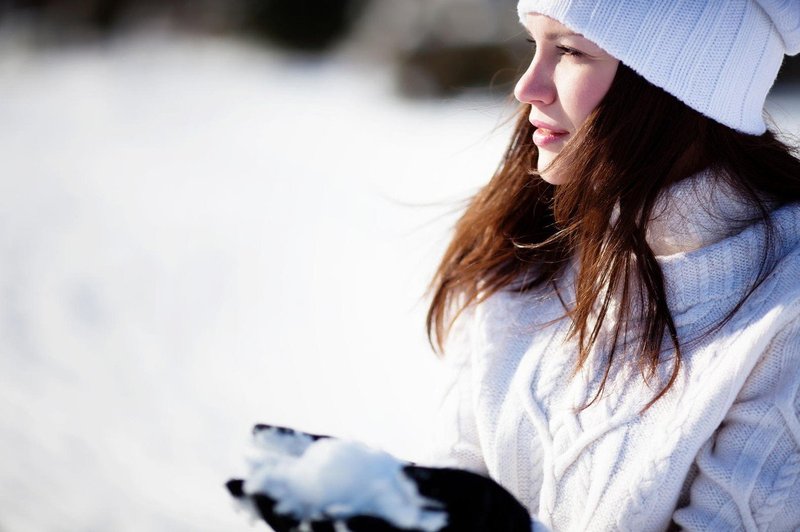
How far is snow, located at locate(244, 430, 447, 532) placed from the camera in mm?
1018

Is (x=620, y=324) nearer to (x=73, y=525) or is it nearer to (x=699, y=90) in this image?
(x=699, y=90)

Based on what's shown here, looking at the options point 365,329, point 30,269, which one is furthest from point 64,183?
point 365,329

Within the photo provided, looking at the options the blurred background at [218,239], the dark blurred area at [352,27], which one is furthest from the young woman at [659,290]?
the dark blurred area at [352,27]

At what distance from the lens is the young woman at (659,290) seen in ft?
3.79

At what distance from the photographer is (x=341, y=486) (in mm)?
1035

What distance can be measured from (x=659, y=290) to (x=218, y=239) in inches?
109

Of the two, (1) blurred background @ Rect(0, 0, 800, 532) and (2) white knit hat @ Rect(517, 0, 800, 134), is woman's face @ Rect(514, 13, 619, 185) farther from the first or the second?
(1) blurred background @ Rect(0, 0, 800, 532)

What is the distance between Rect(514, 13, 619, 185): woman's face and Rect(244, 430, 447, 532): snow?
22.5 inches

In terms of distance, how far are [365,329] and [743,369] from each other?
1862 mm

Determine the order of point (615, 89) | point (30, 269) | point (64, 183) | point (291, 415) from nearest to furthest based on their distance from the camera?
point (615, 89), point (291, 415), point (30, 269), point (64, 183)

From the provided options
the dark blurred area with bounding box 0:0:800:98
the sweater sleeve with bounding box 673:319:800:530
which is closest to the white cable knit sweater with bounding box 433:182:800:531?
the sweater sleeve with bounding box 673:319:800:530

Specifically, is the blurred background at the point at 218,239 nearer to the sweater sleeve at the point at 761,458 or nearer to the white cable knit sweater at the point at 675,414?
the white cable knit sweater at the point at 675,414

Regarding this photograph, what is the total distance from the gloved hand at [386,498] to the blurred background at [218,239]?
3.75ft

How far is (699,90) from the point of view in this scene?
1.23 metres
